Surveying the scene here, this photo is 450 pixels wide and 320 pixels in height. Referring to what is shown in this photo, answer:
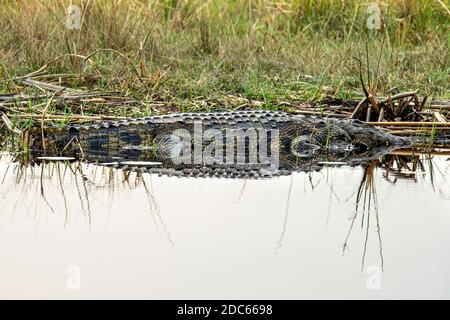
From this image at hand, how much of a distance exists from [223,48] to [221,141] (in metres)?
2.48

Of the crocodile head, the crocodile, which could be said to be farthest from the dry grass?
the crocodile head

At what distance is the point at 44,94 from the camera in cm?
845

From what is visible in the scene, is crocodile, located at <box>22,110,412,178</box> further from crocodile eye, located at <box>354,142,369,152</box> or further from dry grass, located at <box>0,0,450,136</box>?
dry grass, located at <box>0,0,450,136</box>

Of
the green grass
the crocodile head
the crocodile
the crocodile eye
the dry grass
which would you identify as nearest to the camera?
the crocodile

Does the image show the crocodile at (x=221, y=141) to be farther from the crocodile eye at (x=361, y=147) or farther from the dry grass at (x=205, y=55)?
the dry grass at (x=205, y=55)

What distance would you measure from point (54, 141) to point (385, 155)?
2537 mm

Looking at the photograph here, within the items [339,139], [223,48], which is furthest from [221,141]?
[223,48]

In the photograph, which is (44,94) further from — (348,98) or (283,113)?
(348,98)

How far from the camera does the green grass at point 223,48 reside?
918cm

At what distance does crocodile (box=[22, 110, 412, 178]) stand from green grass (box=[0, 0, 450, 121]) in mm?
578

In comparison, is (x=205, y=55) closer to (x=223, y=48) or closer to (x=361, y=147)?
(x=223, y=48)

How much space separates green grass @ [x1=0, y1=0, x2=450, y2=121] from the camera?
30.1 feet

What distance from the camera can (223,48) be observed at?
10547mm

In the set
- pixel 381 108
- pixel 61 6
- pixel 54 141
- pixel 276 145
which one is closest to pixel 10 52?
pixel 61 6
